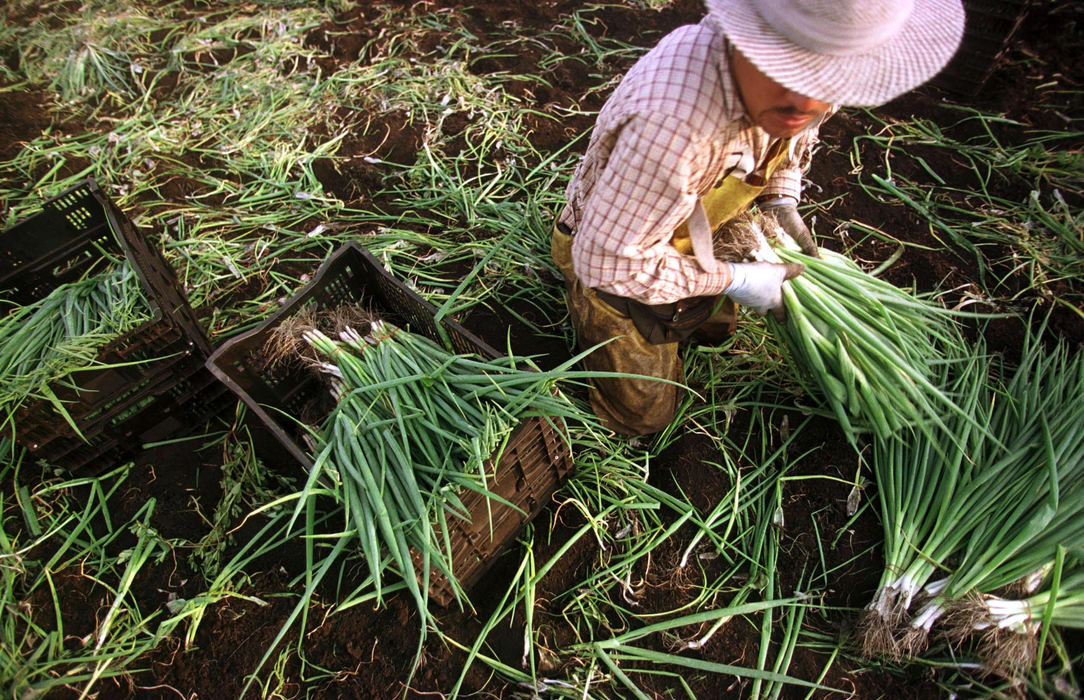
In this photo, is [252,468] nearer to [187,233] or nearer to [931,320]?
[187,233]

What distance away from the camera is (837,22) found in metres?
1.11

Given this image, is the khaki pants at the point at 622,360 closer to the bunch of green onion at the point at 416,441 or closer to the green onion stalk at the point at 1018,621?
the bunch of green onion at the point at 416,441

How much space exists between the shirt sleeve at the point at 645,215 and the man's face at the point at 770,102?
13cm

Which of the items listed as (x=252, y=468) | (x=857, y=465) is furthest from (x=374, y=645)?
(x=857, y=465)

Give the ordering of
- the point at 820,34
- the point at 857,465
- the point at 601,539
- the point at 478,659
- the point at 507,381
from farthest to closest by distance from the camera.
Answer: the point at 857,465, the point at 601,539, the point at 478,659, the point at 507,381, the point at 820,34

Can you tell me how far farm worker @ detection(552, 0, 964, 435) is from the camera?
3.78 ft

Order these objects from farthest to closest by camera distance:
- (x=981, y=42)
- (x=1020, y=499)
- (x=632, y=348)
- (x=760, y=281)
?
1. (x=981, y=42)
2. (x=632, y=348)
3. (x=760, y=281)
4. (x=1020, y=499)

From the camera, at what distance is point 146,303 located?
2.03m

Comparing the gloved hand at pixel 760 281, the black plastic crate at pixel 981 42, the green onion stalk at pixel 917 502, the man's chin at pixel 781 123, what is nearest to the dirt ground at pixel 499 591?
the green onion stalk at pixel 917 502

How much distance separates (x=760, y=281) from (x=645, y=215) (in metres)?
0.54

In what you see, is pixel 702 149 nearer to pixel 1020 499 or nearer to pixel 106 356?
pixel 1020 499

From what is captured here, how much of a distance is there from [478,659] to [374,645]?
0.32 meters

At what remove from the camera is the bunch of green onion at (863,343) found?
5.67 ft

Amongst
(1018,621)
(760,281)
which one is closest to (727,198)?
(760,281)
